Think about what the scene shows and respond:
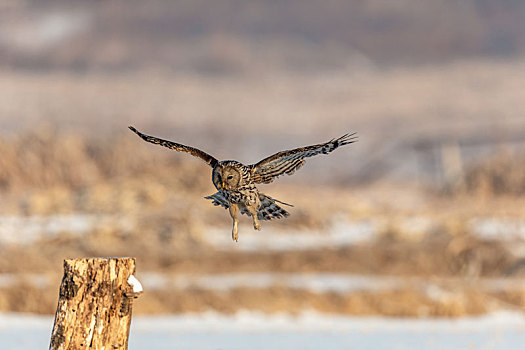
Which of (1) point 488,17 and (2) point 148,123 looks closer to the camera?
(2) point 148,123

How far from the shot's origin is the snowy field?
30.9 ft

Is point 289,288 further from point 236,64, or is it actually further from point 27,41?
point 27,41

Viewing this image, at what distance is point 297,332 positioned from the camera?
35.4 feet

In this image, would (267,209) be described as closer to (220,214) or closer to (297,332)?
(297,332)

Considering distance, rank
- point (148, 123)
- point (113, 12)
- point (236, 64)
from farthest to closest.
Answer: point (113, 12) → point (236, 64) → point (148, 123)

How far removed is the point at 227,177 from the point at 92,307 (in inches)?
34.3

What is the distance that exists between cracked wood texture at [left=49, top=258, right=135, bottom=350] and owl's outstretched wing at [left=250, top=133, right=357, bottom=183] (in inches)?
31.4

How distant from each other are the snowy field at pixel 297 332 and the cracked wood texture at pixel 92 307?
424 cm

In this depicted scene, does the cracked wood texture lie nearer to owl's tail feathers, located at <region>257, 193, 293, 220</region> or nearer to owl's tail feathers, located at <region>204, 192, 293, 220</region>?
owl's tail feathers, located at <region>204, 192, 293, 220</region>

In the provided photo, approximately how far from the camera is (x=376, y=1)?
222ft

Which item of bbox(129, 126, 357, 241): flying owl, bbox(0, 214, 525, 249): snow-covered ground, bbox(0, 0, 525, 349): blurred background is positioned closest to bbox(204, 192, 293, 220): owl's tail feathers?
bbox(129, 126, 357, 241): flying owl

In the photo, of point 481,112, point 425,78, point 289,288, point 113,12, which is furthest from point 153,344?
point 113,12

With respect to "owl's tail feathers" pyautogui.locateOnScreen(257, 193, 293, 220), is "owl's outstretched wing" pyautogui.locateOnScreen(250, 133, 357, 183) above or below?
above

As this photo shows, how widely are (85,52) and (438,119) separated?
22.6 m
